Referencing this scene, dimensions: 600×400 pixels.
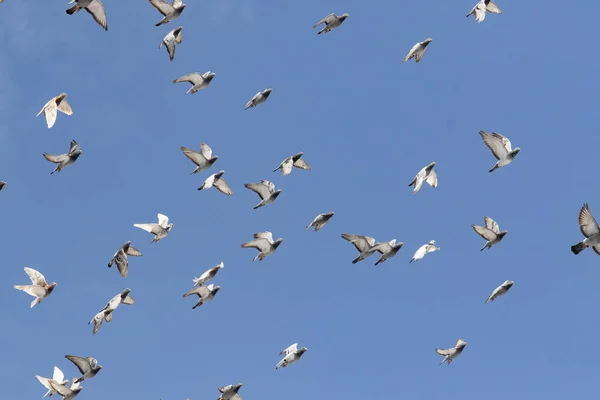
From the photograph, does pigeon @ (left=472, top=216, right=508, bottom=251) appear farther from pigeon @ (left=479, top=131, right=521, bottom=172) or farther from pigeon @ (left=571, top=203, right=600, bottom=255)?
pigeon @ (left=571, top=203, right=600, bottom=255)

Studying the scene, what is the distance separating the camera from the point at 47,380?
5078 centimetres

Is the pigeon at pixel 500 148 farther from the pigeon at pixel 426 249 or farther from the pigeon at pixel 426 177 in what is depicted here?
the pigeon at pixel 426 249

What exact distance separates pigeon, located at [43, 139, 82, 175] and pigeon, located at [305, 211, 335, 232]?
465 inches

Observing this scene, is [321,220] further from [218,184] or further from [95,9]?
[95,9]

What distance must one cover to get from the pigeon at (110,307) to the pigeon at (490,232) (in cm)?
1698

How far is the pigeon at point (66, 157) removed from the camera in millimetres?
53594

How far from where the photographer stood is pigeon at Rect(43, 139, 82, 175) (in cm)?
5359

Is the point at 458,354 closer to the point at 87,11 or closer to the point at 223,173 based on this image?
the point at 223,173

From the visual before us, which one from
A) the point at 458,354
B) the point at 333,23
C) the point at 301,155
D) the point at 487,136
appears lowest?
the point at 458,354

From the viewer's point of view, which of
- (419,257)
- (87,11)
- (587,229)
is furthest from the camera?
(419,257)

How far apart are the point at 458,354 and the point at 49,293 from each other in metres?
20.4

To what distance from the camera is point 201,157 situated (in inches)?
2163

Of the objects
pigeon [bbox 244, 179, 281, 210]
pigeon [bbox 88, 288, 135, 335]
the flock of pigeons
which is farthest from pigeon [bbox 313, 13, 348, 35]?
pigeon [bbox 88, 288, 135, 335]

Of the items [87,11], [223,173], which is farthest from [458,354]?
[87,11]
